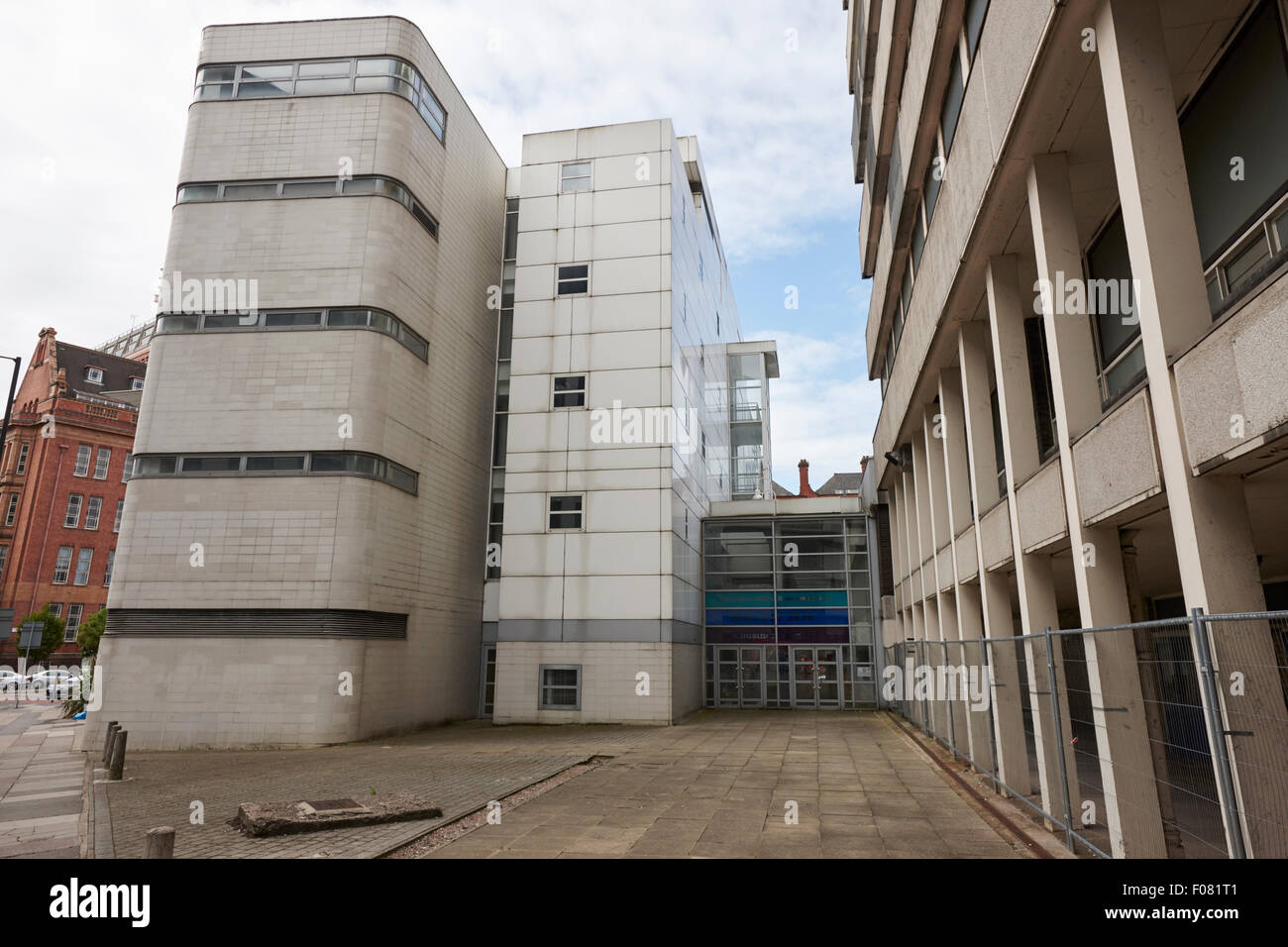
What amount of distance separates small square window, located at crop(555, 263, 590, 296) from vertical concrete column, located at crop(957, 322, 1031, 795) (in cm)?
1672

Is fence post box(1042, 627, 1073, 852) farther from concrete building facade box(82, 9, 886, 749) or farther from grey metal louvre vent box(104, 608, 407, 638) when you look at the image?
grey metal louvre vent box(104, 608, 407, 638)

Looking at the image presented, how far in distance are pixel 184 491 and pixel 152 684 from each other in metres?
5.35

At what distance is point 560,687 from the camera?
2528cm

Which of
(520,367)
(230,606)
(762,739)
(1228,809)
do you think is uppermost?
(520,367)

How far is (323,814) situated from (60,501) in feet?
207

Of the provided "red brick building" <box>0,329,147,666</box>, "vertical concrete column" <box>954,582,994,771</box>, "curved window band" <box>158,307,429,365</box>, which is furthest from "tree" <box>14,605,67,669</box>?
"vertical concrete column" <box>954,582,994,771</box>

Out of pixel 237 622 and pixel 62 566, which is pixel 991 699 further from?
pixel 62 566

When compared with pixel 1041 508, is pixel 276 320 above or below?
above

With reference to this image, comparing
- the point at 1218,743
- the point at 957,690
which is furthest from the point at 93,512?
the point at 1218,743

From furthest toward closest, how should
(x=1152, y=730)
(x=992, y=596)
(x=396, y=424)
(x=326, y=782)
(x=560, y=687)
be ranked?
(x=560, y=687) < (x=396, y=424) < (x=326, y=782) < (x=992, y=596) < (x=1152, y=730)

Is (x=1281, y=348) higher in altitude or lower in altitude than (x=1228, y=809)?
higher
